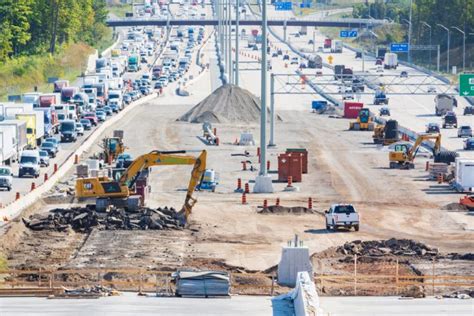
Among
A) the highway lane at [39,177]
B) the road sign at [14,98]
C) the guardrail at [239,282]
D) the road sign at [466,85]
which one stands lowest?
the highway lane at [39,177]

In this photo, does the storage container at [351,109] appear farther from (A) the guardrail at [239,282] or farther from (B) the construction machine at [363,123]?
(A) the guardrail at [239,282]

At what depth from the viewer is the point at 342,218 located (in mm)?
61969

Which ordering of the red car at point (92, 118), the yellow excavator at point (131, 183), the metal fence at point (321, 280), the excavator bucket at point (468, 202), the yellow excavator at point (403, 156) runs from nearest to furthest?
the metal fence at point (321, 280)
the yellow excavator at point (131, 183)
the excavator bucket at point (468, 202)
the yellow excavator at point (403, 156)
the red car at point (92, 118)

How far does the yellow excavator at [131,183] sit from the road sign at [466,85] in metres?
33.4

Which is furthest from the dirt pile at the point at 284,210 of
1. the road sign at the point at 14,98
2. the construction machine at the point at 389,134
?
the road sign at the point at 14,98

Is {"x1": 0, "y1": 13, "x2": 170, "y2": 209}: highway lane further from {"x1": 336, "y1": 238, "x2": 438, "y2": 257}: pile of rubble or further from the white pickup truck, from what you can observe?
{"x1": 336, "y1": 238, "x2": 438, "y2": 257}: pile of rubble

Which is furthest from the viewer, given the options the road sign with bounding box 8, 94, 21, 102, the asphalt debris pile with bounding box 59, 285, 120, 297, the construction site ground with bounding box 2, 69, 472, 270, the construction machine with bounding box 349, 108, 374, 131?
the road sign with bounding box 8, 94, 21, 102

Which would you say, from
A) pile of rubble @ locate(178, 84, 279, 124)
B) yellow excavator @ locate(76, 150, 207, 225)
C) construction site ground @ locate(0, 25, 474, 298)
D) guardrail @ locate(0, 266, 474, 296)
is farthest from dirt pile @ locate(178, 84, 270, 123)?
guardrail @ locate(0, 266, 474, 296)

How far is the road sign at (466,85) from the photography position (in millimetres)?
95312

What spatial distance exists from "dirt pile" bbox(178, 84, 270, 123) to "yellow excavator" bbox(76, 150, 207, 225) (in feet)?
187

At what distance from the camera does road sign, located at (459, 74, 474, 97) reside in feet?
313

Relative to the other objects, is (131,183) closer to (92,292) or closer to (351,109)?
(92,292)

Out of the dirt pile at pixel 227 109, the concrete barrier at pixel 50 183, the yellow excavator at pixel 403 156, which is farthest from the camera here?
the dirt pile at pixel 227 109

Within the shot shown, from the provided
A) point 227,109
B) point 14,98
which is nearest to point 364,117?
point 227,109
